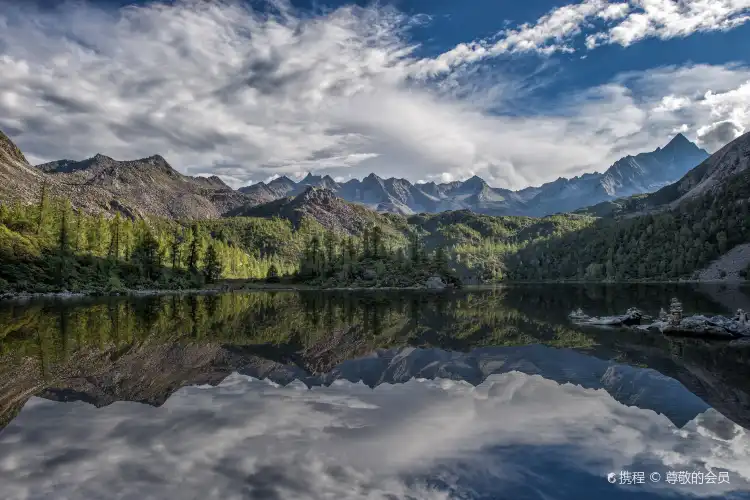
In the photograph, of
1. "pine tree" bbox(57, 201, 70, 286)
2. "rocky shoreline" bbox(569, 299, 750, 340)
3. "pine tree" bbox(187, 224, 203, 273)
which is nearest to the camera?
"rocky shoreline" bbox(569, 299, 750, 340)

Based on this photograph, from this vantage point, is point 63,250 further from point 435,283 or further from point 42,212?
point 435,283

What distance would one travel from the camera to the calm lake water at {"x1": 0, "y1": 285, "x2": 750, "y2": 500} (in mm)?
12133

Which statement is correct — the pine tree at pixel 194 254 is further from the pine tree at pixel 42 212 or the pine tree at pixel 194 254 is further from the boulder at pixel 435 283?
the boulder at pixel 435 283

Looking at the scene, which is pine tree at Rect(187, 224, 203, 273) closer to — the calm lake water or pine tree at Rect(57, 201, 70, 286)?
pine tree at Rect(57, 201, 70, 286)

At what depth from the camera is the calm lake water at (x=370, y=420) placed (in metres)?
12.1

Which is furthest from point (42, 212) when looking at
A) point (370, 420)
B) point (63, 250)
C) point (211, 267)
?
point (370, 420)

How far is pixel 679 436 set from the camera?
16.0m

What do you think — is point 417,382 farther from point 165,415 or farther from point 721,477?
point 721,477

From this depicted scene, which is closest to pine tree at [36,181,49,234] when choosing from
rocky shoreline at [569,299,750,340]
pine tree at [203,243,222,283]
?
pine tree at [203,243,222,283]

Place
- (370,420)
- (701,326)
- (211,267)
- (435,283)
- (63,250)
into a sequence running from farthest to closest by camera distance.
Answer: (211,267) → (435,283) → (63,250) → (701,326) → (370,420)

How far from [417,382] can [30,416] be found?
16.9 metres

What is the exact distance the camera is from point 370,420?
17656 millimetres

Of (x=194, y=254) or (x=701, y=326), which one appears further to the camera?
(x=194, y=254)

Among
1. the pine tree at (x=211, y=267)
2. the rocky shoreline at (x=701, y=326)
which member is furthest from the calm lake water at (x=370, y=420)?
the pine tree at (x=211, y=267)
